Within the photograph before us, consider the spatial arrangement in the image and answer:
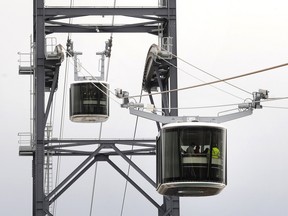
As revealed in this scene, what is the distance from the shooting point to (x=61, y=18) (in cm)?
9562

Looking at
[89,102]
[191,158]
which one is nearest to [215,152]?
[191,158]

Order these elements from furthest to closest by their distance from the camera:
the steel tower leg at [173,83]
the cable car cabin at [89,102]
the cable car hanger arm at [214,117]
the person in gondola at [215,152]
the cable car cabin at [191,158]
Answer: the steel tower leg at [173,83], the cable car cabin at [89,102], the cable car hanger arm at [214,117], the person in gondola at [215,152], the cable car cabin at [191,158]

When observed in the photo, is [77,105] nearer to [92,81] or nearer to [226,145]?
[92,81]

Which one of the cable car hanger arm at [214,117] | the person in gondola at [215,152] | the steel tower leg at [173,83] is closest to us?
the person in gondola at [215,152]

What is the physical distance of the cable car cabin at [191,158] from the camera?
76.2 metres

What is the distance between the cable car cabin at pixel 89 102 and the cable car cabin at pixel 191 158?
51.2 feet

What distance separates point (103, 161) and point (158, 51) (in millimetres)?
8721

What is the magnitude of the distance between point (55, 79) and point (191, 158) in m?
20.3

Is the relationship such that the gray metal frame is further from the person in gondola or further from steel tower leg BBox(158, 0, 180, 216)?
the person in gondola

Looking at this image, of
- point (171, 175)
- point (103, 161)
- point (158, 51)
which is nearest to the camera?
point (171, 175)

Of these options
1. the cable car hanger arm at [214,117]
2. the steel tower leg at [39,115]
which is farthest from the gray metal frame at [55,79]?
the cable car hanger arm at [214,117]

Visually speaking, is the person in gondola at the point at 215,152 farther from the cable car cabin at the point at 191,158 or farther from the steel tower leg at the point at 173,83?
the steel tower leg at the point at 173,83

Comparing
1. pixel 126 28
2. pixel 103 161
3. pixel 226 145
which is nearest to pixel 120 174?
pixel 103 161

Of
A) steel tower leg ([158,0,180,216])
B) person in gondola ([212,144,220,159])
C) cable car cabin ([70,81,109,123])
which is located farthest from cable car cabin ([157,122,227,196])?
steel tower leg ([158,0,180,216])
